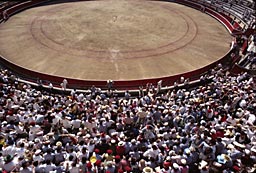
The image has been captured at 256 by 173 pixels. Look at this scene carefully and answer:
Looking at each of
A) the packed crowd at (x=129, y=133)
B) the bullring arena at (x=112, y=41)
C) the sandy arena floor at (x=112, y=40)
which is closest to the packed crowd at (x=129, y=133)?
the packed crowd at (x=129, y=133)

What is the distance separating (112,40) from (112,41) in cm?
24

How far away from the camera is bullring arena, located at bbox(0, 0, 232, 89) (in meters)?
24.1

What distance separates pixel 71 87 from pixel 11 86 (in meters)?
3.95

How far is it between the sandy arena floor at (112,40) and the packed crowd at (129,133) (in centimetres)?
584

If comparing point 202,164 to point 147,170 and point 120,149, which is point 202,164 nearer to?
point 147,170

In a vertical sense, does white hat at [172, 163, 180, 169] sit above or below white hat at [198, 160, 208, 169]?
above

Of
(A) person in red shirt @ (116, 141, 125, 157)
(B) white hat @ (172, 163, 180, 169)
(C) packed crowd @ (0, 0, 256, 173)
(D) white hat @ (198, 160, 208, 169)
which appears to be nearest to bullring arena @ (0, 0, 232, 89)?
(C) packed crowd @ (0, 0, 256, 173)

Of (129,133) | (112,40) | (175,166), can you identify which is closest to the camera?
(175,166)

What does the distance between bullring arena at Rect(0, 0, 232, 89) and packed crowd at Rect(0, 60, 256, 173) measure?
5.45m

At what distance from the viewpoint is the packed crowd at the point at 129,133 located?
12.2 meters

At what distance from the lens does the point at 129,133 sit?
574 inches

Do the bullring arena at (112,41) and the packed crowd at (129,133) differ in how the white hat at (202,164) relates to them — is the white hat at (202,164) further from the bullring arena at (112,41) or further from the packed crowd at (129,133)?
the bullring arena at (112,41)

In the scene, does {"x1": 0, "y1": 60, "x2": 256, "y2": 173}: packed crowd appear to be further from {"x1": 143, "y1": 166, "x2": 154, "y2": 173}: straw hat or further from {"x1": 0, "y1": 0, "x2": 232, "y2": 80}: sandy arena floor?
{"x1": 0, "y1": 0, "x2": 232, "y2": 80}: sandy arena floor

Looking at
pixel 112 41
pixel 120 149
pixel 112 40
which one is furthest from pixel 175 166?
pixel 112 40
